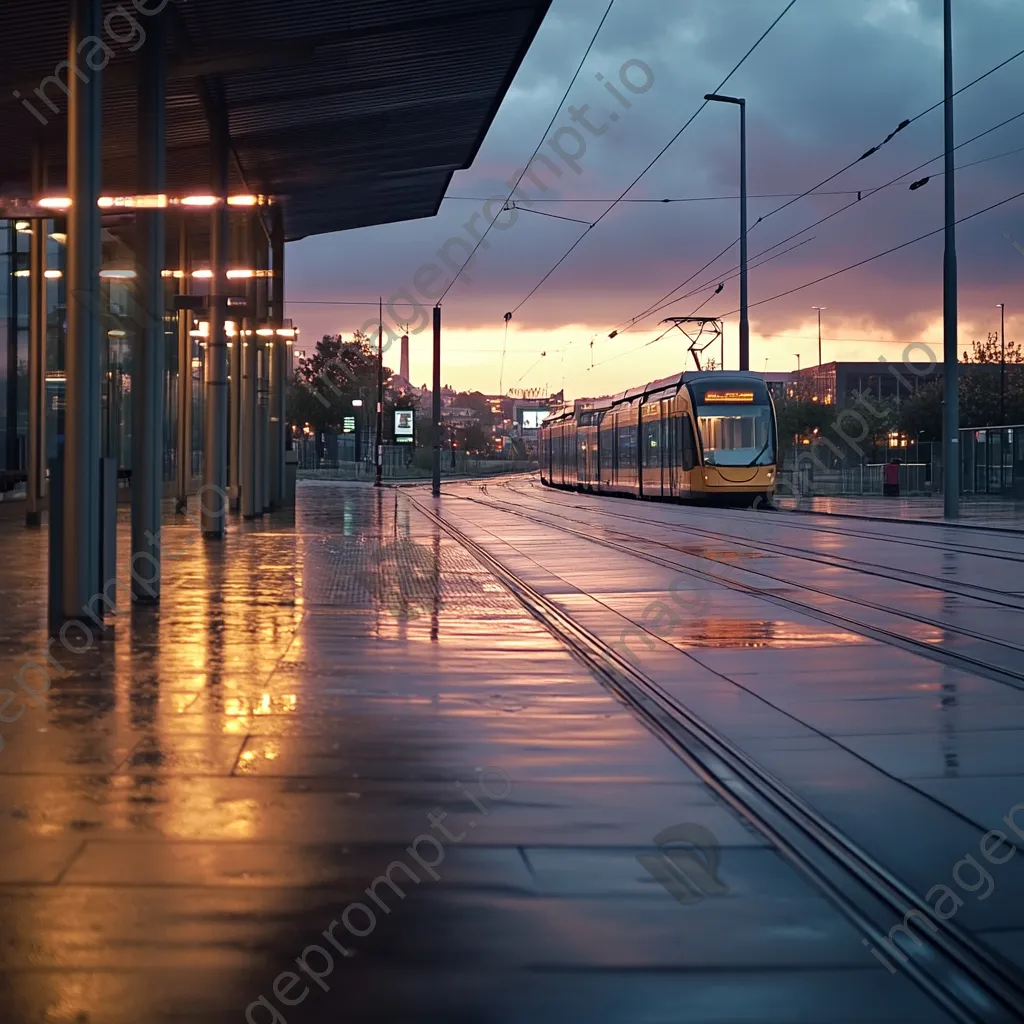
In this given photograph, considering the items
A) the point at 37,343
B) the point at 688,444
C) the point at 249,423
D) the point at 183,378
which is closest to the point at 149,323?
the point at 37,343

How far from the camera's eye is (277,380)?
40844mm

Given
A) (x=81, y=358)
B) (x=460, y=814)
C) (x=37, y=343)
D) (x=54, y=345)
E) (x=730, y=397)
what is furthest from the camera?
(x=730, y=397)

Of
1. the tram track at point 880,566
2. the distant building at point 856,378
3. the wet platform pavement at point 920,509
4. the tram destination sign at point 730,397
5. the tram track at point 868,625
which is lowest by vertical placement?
the tram track at point 868,625

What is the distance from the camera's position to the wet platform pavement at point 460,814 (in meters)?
4.05

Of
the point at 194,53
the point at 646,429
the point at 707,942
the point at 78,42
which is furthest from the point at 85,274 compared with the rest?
the point at 646,429

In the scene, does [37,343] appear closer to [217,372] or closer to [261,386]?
[217,372]

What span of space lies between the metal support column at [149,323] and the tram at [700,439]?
24.7 m

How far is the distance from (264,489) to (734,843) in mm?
29877

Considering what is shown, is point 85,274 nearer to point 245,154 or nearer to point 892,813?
point 892,813

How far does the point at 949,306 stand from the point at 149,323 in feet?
69.1

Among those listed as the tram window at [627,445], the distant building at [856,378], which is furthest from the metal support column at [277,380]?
the distant building at [856,378]

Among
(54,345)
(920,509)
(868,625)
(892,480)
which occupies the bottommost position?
(868,625)

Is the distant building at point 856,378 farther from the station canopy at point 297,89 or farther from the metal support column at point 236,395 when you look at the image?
the station canopy at point 297,89

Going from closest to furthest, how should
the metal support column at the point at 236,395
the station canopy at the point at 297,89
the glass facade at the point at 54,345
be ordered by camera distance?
1. the station canopy at the point at 297,89
2. the metal support column at the point at 236,395
3. the glass facade at the point at 54,345
